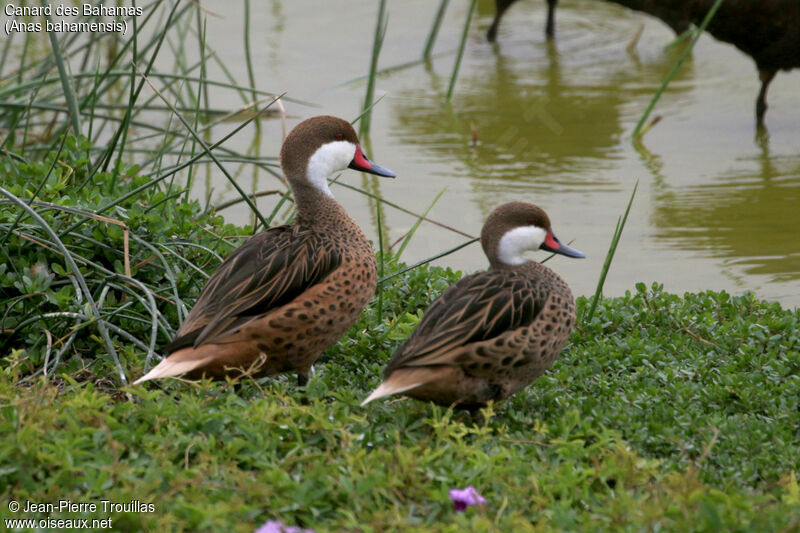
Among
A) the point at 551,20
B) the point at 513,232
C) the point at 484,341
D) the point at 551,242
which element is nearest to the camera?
the point at 484,341

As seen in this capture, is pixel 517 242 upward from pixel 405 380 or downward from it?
upward

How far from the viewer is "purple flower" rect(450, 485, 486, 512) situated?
2828 mm

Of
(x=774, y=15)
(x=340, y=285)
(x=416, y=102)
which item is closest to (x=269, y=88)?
(x=416, y=102)

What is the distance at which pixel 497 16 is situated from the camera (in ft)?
33.8

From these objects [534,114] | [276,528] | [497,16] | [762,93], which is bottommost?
[276,528]

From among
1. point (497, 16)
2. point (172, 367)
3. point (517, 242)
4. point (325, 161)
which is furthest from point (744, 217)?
point (497, 16)

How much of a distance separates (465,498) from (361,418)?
558 millimetres

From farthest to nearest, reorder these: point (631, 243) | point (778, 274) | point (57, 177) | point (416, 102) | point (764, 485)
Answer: point (416, 102), point (631, 243), point (778, 274), point (57, 177), point (764, 485)

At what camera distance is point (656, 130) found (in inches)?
307

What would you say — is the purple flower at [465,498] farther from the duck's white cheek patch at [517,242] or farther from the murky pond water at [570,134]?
the murky pond water at [570,134]

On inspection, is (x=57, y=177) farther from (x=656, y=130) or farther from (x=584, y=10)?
(x=584, y=10)

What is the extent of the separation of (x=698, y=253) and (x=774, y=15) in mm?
2620

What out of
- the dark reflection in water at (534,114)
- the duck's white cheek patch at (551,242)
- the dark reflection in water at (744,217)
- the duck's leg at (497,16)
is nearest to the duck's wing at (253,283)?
the duck's white cheek patch at (551,242)

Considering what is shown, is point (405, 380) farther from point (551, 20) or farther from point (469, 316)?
point (551, 20)
